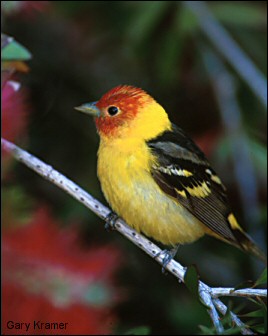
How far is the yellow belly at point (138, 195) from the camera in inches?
104

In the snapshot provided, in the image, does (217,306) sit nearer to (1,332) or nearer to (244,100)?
(1,332)

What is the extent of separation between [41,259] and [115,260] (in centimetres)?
34

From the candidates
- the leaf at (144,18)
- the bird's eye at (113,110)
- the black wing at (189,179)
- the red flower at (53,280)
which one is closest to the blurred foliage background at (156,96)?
the leaf at (144,18)

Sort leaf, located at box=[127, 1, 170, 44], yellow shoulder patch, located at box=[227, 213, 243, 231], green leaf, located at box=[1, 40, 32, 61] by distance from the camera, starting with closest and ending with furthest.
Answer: green leaf, located at box=[1, 40, 32, 61] < yellow shoulder patch, located at box=[227, 213, 243, 231] < leaf, located at box=[127, 1, 170, 44]

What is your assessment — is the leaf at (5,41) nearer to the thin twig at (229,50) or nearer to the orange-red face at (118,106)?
the orange-red face at (118,106)

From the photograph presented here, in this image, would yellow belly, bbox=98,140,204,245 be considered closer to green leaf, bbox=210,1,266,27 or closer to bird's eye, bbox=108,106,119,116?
bird's eye, bbox=108,106,119,116

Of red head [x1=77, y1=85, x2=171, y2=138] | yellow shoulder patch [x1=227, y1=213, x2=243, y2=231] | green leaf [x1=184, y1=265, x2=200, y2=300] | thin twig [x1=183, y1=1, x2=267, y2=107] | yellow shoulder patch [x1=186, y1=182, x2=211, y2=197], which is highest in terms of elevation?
thin twig [x1=183, y1=1, x2=267, y2=107]

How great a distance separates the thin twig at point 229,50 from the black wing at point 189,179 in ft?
1.47

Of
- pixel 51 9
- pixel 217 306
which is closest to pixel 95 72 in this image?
pixel 51 9

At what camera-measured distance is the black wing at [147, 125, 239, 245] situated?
9.07 ft

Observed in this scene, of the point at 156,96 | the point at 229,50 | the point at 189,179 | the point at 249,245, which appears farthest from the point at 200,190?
the point at 156,96

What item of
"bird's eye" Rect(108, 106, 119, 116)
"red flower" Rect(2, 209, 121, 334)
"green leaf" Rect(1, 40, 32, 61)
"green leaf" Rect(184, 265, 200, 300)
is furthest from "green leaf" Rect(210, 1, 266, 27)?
"green leaf" Rect(184, 265, 200, 300)

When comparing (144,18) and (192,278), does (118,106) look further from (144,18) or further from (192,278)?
(192,278)

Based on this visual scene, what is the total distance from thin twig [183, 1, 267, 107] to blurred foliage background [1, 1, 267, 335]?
6 centimetres
